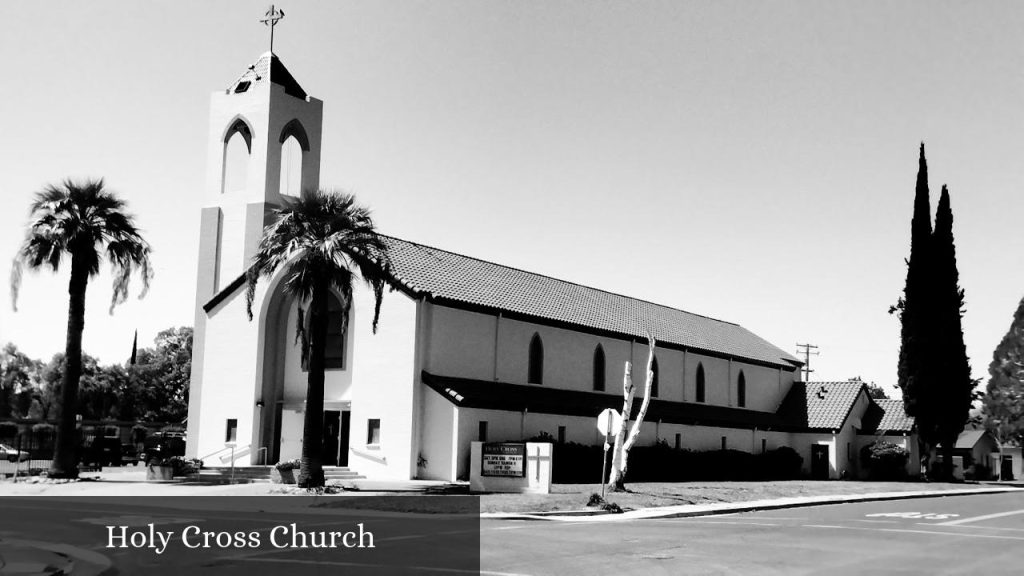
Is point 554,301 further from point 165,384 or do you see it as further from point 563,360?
point 165,384

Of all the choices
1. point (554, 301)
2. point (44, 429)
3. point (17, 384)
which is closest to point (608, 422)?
point (554, 301)

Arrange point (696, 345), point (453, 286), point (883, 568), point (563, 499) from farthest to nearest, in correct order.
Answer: point (696, 345)
point (453, 286)
point (563, 499)
point (883, 568)

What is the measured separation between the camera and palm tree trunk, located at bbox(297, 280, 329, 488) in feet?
107

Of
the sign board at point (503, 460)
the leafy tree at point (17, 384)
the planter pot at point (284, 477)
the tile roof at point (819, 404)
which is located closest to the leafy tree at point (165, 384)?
the leafy tree at point (17, 384)

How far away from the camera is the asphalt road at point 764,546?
50.1 feet

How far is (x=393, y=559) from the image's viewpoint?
51.6 feet

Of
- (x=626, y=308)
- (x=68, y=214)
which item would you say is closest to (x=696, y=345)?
(x=626, y=308)

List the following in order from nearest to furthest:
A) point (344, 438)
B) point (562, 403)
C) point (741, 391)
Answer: point (344, 438), point (562, 403), point (741, 391)

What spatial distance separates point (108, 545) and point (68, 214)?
22.8 meters

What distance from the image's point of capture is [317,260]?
1284 inches

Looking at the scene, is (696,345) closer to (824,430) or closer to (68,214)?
(824,430)

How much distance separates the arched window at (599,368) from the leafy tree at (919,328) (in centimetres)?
2015

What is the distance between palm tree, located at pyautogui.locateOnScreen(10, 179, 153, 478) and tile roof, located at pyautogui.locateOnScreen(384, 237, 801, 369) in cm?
1109

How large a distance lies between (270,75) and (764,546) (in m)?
33.6
